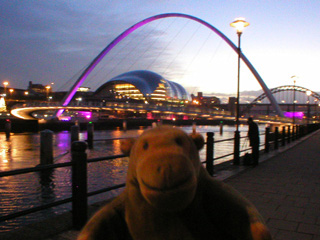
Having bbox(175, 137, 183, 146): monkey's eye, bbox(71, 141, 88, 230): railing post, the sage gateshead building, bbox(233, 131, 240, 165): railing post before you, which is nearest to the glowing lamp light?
bbox(233, 131, 240, 165): railing post

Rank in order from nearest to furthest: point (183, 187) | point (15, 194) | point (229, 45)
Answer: point (183, 187), point (15, 194), point (229, 45)

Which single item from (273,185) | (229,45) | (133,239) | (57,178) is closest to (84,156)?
(133,239)

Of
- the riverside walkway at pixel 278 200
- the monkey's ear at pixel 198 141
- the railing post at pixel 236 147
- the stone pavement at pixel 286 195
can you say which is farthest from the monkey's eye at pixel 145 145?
the railing post at pixel 236 147

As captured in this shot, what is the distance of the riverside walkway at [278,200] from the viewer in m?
3.37

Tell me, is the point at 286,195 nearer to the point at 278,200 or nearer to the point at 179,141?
the point at 278,200

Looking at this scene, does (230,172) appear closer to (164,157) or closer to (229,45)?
(164,157)

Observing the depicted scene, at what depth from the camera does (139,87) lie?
97.5 metres

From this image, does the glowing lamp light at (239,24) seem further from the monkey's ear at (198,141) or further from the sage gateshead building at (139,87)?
the sage gateshead building at (139,87)

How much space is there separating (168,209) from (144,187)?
0.45 feet

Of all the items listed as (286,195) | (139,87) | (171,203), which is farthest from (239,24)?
(139,87)

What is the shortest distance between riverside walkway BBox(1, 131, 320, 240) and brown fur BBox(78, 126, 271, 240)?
1.96m

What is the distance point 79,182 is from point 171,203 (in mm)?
2390

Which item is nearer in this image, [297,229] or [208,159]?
[297,229]

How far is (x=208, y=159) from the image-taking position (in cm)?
646
